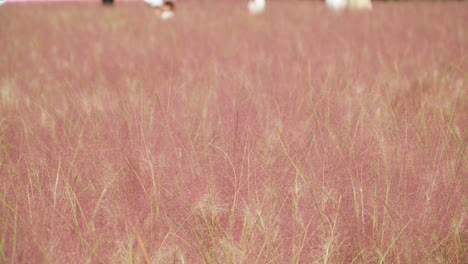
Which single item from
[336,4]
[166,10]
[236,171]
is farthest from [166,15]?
[236,171]

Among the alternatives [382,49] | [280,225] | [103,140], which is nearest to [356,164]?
[280,225]

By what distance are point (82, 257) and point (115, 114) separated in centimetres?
59

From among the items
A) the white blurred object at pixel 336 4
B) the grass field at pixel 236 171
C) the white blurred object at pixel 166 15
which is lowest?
the grass field at pixel 236 171

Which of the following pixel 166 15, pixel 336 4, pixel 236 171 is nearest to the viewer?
pixel 236 171

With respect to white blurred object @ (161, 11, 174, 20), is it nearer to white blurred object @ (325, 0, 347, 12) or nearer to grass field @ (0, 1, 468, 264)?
white blurred object @ (325, 0, 347, 12)

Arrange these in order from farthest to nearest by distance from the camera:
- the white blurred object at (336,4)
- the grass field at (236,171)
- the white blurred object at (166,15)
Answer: the white blurred object at (336,4)
the white blurred object at (166,15)
the grass field at (236,171)

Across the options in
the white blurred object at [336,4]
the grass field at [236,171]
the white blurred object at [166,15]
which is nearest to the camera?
the grass field at [236,171]

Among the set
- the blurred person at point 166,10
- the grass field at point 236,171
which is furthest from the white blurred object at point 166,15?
the grass field at point 236,171

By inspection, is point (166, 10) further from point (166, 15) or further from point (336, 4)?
point (336, 4)

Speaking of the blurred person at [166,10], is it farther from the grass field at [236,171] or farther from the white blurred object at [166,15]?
the grass field at [236,171]

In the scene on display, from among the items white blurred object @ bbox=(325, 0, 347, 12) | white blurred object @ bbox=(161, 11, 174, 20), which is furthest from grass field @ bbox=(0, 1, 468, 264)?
white blurred object @ bbox=(325, 0, 347, 12)

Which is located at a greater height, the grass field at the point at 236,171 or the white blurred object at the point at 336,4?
the white blurred object at the point at 336,4

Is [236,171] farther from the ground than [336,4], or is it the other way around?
[336,4]

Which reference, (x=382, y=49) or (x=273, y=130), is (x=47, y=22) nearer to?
(x=382, y=49)
